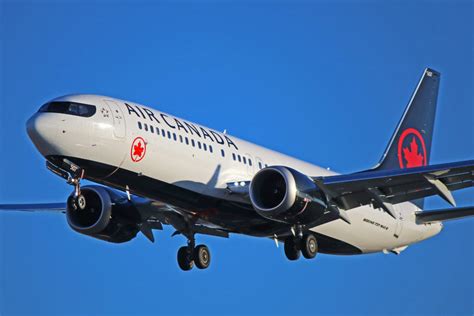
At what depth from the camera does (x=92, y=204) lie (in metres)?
42.1

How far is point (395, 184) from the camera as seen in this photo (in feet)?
127

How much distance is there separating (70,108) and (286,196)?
830cm

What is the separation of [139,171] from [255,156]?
6060 mm

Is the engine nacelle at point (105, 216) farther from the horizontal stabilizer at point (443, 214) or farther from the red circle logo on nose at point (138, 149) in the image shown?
the horizontal stabilizer at point (443, 214)

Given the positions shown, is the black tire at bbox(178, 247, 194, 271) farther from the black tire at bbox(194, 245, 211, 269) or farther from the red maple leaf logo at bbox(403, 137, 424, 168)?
the red maple leaf logo at bbox(403, 137, 424, 168)

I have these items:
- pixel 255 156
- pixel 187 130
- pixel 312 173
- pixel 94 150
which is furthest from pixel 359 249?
pixel 94 150

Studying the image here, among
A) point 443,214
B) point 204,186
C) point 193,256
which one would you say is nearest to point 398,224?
point 443,214

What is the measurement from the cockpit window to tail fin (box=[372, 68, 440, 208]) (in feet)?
56.2

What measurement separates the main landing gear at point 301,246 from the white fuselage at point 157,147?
1.42 metres

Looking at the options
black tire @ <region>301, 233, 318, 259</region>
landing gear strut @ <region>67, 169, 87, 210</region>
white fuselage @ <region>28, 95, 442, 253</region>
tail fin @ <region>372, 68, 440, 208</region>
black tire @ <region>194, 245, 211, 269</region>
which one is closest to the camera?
white fuselage @ <region>28, 95, 442, 253</region>

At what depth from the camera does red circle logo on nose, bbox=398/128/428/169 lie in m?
49.6

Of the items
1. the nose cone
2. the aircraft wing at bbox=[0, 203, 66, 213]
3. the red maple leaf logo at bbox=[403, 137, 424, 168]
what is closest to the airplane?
the nose cone

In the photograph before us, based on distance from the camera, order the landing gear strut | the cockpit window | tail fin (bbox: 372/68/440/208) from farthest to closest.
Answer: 1. tail fin (bbox: 372/68/440/208)
2. the landing gear strut
3. the cockpit window

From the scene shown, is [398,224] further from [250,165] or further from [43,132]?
[43,132]
